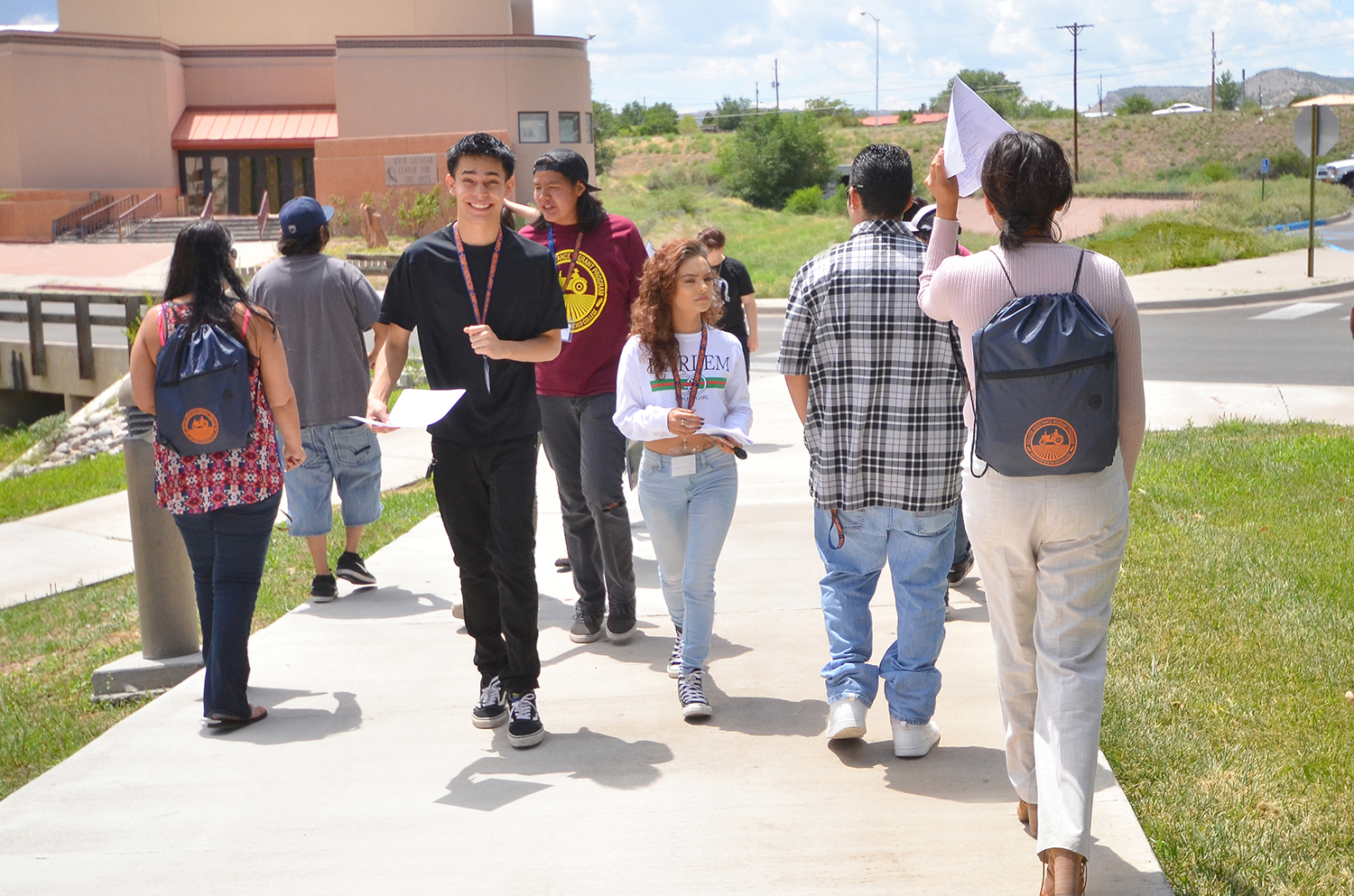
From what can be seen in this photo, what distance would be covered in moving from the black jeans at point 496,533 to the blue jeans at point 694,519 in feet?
1.77

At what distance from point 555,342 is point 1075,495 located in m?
2.16

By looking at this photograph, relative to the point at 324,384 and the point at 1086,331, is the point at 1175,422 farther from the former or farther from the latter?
the point at 1086,331

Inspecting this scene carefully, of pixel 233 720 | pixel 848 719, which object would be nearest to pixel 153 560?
pixel 233 720

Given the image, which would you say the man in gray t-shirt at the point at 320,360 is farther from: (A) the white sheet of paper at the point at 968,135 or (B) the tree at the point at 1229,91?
(B) the tree at the point at 1229,91

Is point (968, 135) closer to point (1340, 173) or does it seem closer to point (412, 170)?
point (412, 170)

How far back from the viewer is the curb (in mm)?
20953

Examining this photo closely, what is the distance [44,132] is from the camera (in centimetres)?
4472

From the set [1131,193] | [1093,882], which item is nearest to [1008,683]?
[1093,882]

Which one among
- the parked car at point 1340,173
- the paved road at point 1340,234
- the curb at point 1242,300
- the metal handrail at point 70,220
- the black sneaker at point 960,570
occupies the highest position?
the parked car at point 1340,173

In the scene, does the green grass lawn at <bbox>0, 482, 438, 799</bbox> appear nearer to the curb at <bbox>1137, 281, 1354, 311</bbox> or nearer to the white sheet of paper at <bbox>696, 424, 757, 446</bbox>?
the white sheet of paper at <bbox>696, 424, 757, 446</bbox>

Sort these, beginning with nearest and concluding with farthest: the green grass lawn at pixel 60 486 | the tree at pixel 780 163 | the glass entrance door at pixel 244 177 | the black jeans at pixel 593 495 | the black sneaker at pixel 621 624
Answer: the black jeans at pixel 593 495 → the black sneaker at pixel 621 624 → the green grass lawn at pixel 60 486 → the glass entrance door at pixel 244 177 → the tree at pixel 780 163

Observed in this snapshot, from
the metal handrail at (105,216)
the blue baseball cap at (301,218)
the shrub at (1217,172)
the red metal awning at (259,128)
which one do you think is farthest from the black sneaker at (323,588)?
the shrub at (1217,172)

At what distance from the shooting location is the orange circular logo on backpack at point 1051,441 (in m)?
3.04

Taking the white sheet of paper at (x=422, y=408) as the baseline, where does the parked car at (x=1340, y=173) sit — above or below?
above
